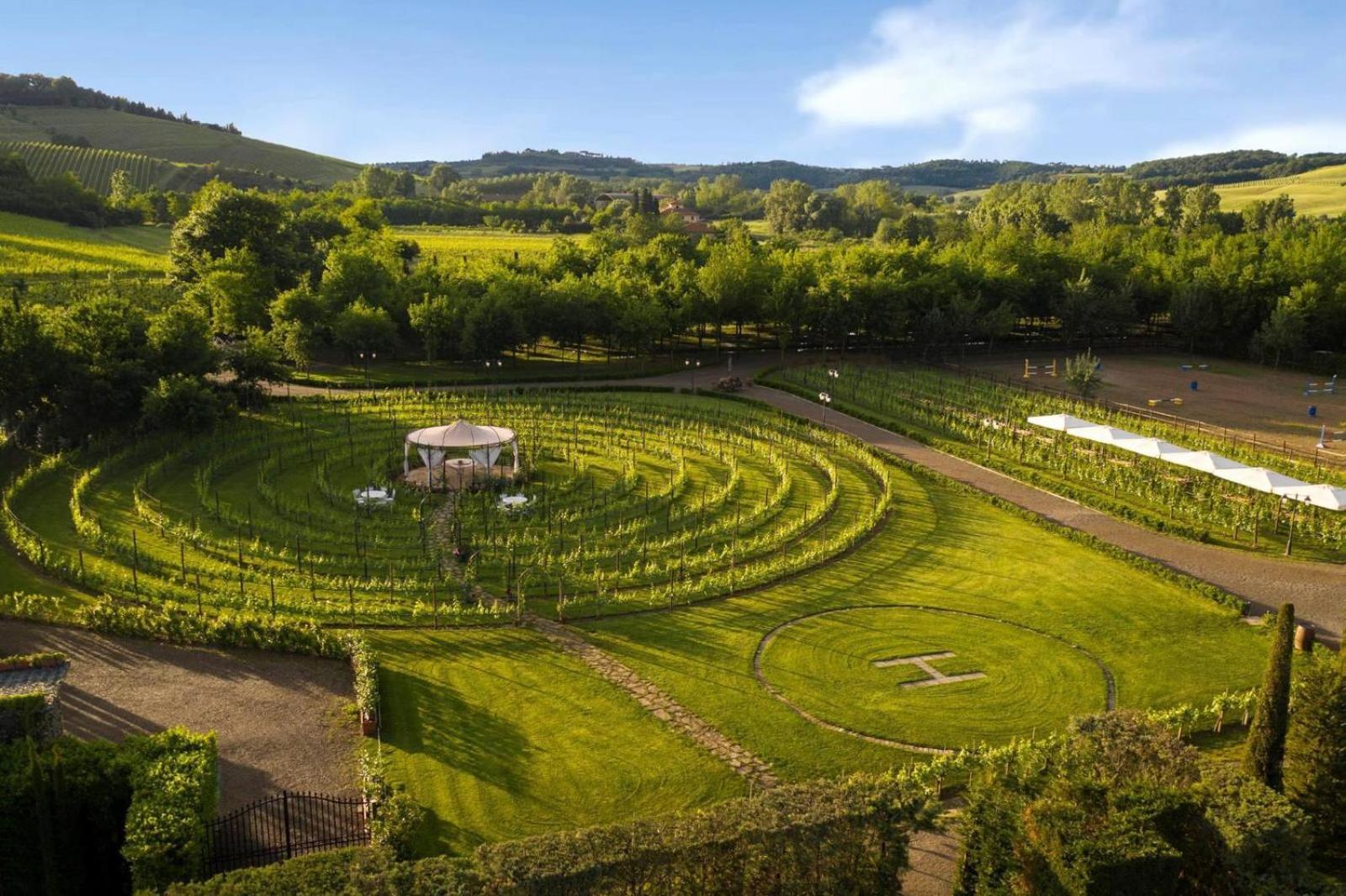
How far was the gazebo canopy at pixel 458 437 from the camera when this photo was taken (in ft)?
150

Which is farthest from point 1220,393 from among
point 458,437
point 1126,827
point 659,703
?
point 1126,827

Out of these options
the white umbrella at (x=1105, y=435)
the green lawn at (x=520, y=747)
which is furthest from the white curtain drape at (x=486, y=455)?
the white umbrella at (x=1105, y=435)

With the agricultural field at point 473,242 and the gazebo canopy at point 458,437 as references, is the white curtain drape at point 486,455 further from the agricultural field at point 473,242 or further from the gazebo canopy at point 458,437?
the agricultural field at point 473,242

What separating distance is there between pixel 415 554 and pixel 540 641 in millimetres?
10064

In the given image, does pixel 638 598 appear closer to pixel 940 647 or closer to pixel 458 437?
pixel 940 647

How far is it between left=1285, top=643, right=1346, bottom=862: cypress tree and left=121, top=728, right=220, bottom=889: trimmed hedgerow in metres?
24.2

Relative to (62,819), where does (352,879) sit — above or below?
above

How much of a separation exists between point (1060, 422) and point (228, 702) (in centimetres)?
4821

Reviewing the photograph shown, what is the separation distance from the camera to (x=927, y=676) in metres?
29.3

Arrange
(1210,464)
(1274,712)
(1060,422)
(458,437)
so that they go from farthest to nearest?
1. (1060,422)
2. (1210,464)
3. (458,437)
4. (1274,712)

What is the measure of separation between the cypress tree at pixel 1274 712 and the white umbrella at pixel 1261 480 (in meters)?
26.3

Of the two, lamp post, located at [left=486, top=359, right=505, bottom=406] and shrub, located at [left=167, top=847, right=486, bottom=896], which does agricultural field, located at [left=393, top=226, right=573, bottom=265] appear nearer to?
lamp post, located at [left=486, top=359, right=505, bottom=406]

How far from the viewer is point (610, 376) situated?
7725 cm

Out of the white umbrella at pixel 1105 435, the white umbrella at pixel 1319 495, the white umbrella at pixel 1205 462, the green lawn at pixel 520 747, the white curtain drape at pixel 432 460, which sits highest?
the white umbrella at pixel 1105 435
